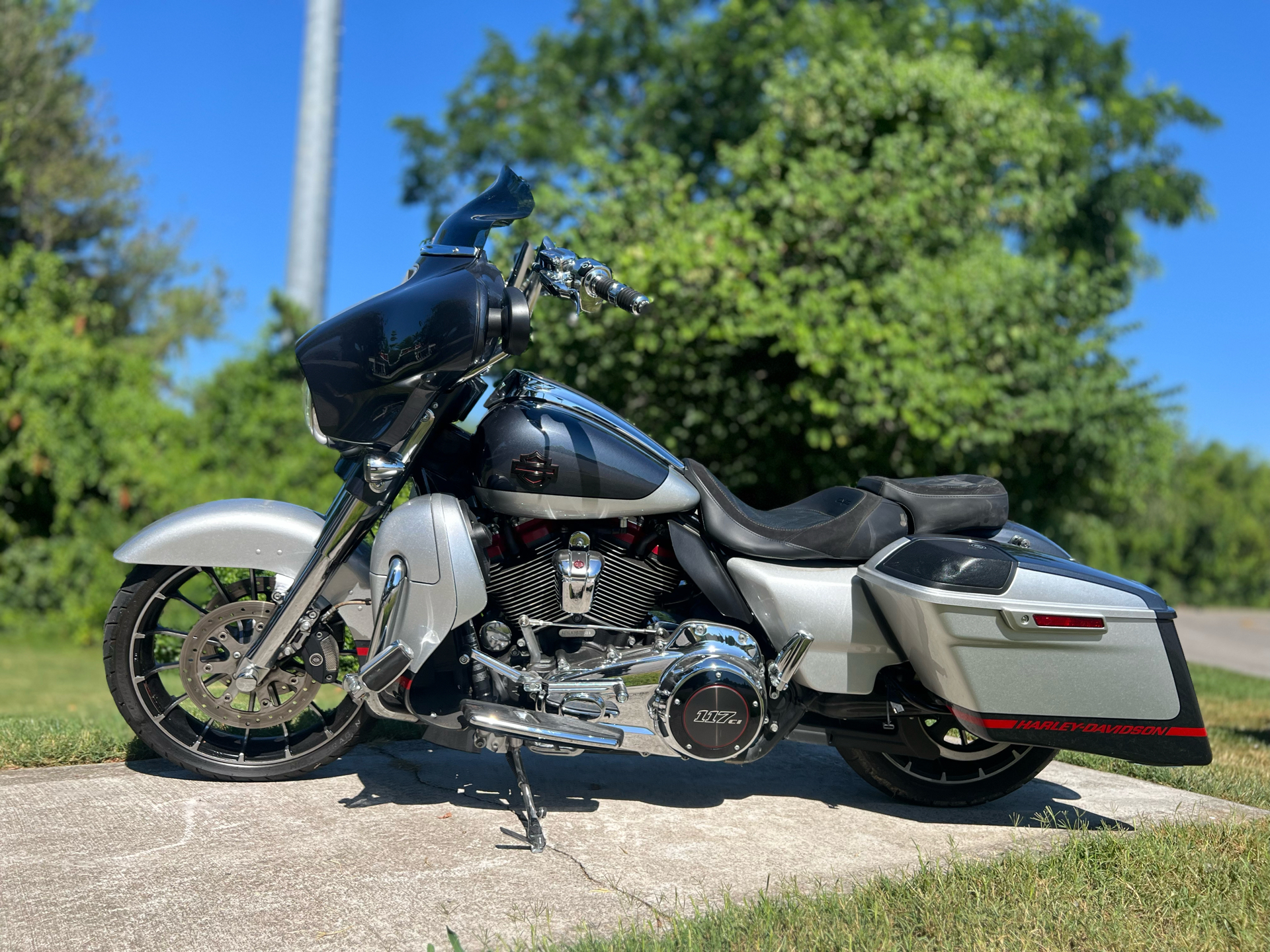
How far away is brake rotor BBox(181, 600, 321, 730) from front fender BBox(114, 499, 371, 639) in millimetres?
167

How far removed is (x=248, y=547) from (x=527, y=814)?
4.01 ft

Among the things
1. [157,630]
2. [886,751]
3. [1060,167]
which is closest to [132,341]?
[1060,167]

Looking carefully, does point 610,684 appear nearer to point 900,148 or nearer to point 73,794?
point 73,794

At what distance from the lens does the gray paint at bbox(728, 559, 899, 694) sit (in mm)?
3100

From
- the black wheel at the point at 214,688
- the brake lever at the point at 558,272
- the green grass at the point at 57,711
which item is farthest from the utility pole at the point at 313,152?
the brake lever at the point at 558,272

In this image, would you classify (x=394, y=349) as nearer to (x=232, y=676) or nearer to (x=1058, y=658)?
(x=232, y=676)

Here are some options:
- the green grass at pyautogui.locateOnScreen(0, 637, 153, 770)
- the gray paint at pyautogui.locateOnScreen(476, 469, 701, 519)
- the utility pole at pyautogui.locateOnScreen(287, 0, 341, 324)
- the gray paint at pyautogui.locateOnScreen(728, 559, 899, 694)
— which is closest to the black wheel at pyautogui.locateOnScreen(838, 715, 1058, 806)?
the gray paint at pyautogui.locateOnScreen(728, 559, 899, 694)

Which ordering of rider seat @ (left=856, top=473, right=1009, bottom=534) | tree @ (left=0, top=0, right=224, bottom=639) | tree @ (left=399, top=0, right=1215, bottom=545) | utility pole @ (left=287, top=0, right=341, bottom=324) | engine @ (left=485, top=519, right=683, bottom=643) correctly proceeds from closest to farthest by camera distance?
engine @ (left=485, top=519, right=683, bottom=643) → rider seat @ (left=856, top=473, right=1009, bottom=534) → tree @ (left=399, top=0, right=1215, bottom=545) → tree @ (left=0, top=0, right=224, bottom=639) → utility pole @ (left=287, top=0, right=341, bottom=324)

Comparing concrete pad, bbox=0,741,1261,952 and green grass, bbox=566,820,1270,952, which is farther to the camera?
concrete pad, bbox=0,741,1261,952

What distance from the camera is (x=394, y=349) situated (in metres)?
2.93

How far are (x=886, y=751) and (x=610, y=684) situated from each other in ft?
3.01

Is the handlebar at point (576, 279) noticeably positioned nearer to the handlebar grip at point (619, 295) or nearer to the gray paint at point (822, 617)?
the handlebar grip at point (619, 295)

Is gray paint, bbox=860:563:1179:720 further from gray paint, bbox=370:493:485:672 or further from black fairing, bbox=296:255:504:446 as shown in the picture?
black fairing, bbox=296:255:504:446

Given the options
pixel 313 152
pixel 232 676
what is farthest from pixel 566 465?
pixel 313 152
